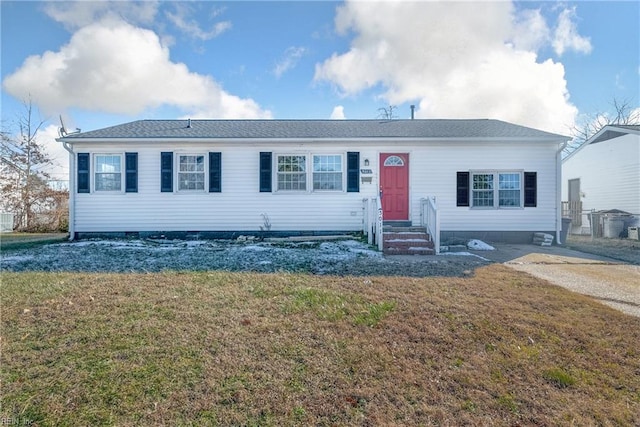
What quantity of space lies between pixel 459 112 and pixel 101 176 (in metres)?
18.4

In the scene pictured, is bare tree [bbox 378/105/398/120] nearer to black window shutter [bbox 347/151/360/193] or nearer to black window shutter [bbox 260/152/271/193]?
black window shutter [bbox 347/151/360/193]

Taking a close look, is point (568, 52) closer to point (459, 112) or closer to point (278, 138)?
point (459, 112)

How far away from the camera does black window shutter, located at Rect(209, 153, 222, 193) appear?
10.1 m

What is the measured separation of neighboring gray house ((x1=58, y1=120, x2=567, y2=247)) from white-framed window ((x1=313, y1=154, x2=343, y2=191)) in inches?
1.3

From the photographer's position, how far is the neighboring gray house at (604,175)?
1313cm

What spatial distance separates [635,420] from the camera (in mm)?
2006

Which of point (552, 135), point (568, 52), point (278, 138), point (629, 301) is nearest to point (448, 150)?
point (552, 135)

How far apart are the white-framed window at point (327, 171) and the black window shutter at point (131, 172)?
570 cm

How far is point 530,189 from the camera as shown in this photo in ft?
32.8

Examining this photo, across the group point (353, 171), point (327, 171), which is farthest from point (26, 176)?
point (353, 171)

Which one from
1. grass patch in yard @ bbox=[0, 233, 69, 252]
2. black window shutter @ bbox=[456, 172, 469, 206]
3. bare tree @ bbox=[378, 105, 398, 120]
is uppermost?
bare tree @ bbox=[378, 105, 398, 120]

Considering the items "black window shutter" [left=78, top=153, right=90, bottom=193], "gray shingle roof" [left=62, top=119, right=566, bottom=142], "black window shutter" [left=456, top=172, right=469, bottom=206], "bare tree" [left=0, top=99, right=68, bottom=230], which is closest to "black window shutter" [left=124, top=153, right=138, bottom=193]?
"gray shingle roof" [left=62, top=119, right=566, bottom=142]

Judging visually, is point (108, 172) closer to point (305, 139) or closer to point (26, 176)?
point (305, 139)

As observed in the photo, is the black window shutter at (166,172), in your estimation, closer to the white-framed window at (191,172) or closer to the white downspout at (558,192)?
the white-framed window at (191,172)
